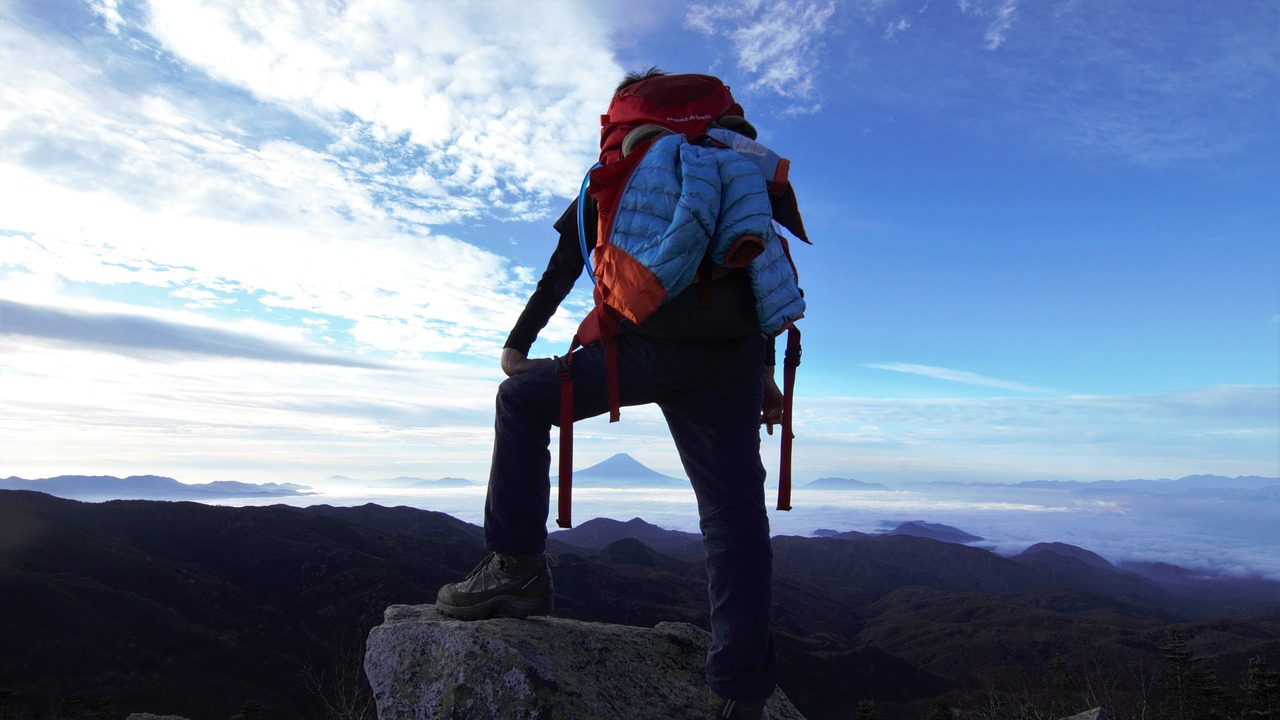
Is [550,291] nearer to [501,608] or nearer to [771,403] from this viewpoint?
[771,403]

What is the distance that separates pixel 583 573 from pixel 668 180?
4567 inches

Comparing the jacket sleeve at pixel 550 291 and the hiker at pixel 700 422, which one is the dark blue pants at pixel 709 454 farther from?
the jacket sleeve at pixel 550 291

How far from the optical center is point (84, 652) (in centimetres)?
7019

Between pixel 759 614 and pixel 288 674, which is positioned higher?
pixel 759 614

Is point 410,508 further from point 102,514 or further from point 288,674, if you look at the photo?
point 288,674

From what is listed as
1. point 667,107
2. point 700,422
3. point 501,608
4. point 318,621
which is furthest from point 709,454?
point 318,621

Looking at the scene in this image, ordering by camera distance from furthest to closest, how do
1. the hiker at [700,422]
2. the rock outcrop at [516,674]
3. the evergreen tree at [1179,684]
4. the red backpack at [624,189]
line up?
1. the evergreen tree at [1179,684]
2. the rock outcrop at [516,674]
3. the hiker at [700,422]
4. the red backpack at [624,189]

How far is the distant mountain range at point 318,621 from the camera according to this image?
6681cm

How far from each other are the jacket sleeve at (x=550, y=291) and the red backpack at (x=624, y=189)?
0.32 meters

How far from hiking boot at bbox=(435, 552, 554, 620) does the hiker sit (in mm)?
19

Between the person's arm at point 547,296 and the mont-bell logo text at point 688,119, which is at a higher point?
the mont-bell logo text at point 688,119

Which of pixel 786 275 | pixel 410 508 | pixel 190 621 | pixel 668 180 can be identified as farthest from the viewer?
pixel 410 508

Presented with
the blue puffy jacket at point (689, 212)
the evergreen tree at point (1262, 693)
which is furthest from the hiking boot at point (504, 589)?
the evergreen tree at point (1262, 693)

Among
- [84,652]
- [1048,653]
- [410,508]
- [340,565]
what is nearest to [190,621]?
[84,652]
